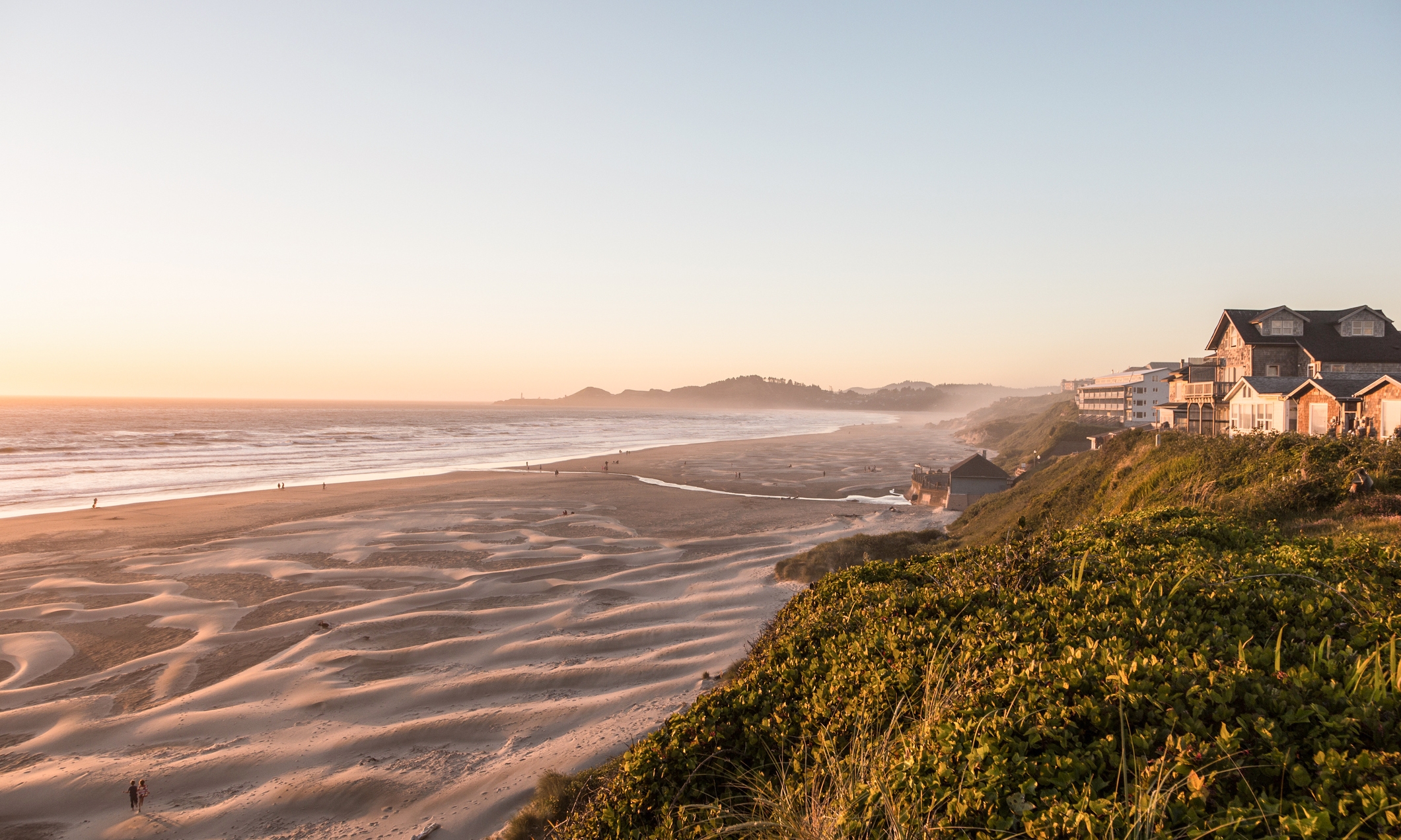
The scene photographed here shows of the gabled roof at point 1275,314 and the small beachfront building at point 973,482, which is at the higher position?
the gabled roof at point 1275,314

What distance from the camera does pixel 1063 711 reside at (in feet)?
13.6

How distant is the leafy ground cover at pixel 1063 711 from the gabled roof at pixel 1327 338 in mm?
32637

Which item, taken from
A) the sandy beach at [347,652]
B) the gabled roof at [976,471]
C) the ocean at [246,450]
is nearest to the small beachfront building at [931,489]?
the gabled roof at [976,471]

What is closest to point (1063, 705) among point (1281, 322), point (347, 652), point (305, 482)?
point (347, 652)

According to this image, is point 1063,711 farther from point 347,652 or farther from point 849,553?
point 849,553

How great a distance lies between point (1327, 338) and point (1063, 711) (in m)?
41.1

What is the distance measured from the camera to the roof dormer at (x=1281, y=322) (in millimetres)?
32562

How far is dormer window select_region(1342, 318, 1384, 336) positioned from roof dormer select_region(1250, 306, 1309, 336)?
1.59 m

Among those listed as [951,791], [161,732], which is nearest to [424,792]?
[161,732]

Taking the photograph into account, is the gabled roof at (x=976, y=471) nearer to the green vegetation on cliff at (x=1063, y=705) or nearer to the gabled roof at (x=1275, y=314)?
the gabled roof at (x=1275, y=314)

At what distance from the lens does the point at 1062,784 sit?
3691 mm

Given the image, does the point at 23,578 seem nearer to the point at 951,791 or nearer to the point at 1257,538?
the point at 951,791

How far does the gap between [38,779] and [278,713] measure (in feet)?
13.8

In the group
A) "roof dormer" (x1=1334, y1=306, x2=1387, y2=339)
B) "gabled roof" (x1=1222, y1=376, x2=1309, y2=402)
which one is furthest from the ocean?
"roof dormer" (x1=1334, y1=306, x2=1387, y2=339)
